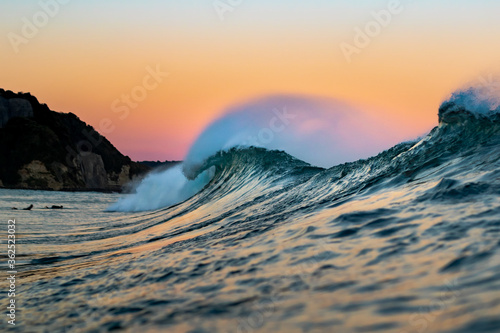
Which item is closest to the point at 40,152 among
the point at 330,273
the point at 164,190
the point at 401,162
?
the point at 164,190

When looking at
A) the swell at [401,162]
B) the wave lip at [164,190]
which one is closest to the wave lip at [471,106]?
the swell at [401,162]

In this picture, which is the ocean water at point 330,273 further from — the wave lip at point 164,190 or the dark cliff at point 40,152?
the dark cliff at point 40,152

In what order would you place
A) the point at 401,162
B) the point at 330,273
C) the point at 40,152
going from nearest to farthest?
1. the point at 330,273
2. the point at 401,162
3. the point at 40,152

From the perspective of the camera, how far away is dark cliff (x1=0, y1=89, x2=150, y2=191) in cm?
8788

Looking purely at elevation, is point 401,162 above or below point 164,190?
below

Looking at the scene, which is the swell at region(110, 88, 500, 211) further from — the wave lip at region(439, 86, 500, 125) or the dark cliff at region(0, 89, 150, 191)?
the dark cliff at region(0, 89, 150, 191)

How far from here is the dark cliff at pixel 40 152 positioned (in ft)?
288

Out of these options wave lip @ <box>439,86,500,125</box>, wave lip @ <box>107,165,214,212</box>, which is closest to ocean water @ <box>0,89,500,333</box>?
wave lip @ <box>439,86,500,125</box>

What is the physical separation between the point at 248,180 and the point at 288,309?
38.2ft

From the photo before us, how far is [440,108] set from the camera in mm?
7984

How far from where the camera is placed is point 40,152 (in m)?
92.2

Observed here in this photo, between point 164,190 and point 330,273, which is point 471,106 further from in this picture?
point 164,190

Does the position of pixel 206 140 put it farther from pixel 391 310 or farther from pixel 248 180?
pixel 391 310

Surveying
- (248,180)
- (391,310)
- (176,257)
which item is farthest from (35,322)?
(248,180)
